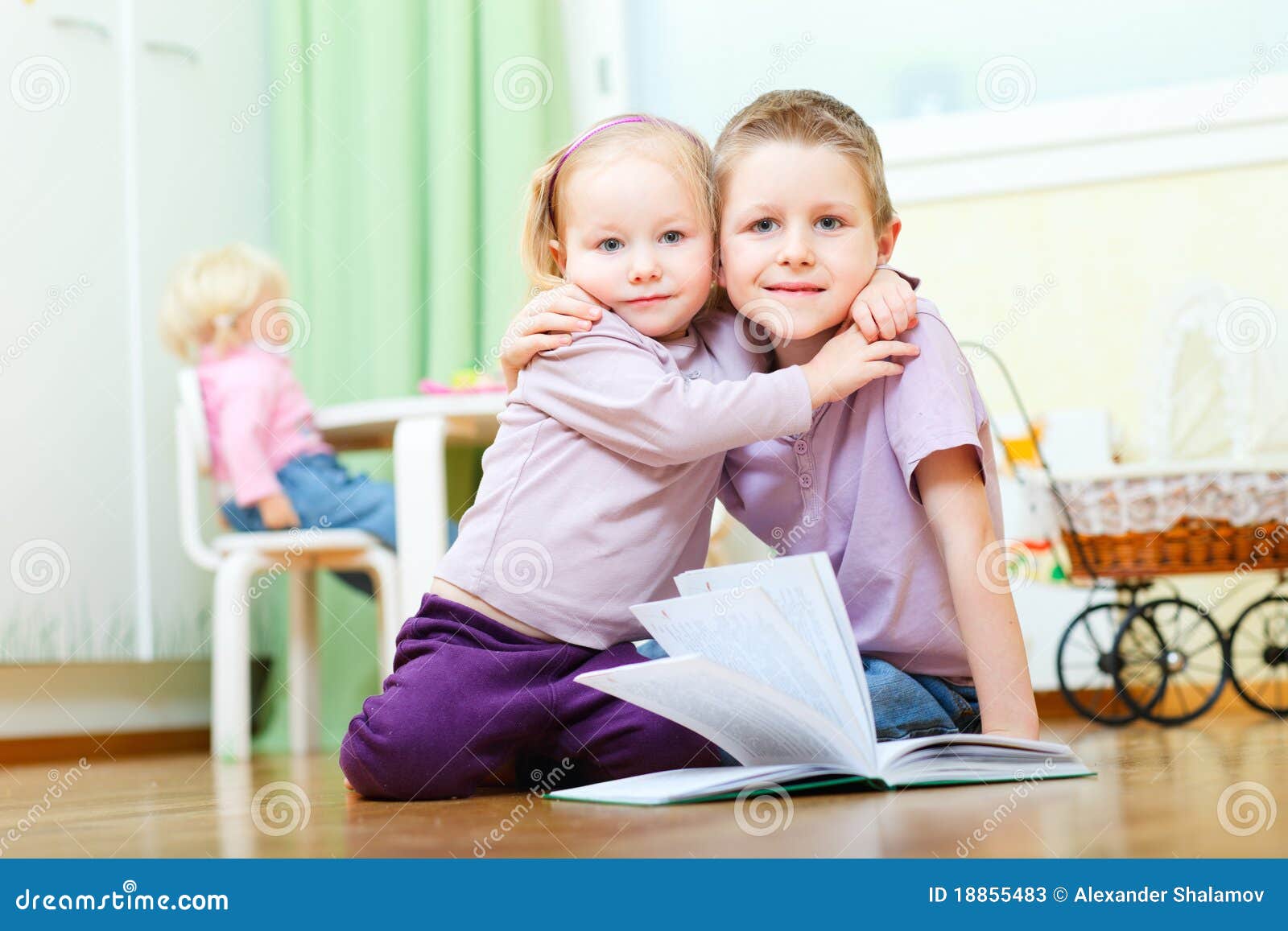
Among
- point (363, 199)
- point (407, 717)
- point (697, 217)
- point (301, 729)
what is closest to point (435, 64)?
point (363, 199)

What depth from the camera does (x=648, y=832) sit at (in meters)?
0.66

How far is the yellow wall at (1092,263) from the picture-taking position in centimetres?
233

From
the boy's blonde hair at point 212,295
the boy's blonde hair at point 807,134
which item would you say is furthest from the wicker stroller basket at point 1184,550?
the boy's blonde hair at point 212,295

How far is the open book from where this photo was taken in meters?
0.75

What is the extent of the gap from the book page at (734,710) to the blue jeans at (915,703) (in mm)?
158

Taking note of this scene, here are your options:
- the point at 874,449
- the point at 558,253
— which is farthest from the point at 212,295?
the point at 874,449

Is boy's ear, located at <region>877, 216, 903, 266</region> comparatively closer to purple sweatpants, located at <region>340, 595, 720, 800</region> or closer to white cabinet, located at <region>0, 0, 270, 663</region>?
purple sweatpants, located at <region>340, 595, 720, 800</region>

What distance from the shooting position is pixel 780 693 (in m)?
0.72

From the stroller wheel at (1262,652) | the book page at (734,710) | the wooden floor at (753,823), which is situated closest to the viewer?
the wooden floor at (753,823)

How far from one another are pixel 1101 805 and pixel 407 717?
0.48 meters

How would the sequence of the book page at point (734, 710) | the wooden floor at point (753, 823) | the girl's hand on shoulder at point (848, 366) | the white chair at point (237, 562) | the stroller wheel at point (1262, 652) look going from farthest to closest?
the stroller wheel at point (1262, 652)
the white chair at point (237, 562)
the girl's hand on shoulder at point (848, 366)
the book page at point (734, 710)
the wooden floor at point (753, 823)

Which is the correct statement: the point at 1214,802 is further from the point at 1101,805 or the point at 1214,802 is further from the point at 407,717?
the point at 407,717

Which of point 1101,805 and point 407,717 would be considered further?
point 407,717

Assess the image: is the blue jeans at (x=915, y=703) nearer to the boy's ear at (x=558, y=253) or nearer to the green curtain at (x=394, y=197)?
the boy's ear at (x=558, y=253)
